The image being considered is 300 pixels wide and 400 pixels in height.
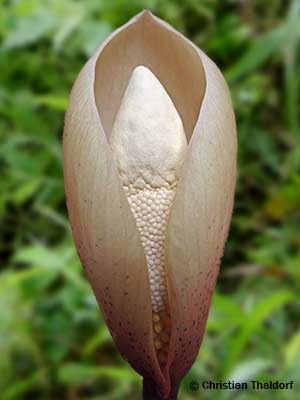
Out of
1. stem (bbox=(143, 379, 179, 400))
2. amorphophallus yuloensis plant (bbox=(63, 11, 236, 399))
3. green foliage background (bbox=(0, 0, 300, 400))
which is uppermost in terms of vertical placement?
amorphophallus yuloensis plant (bbox=(63, 11, 236, 399))

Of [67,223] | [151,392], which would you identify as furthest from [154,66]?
[67,223]

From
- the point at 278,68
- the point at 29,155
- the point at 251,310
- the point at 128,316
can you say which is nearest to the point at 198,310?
the point at 128,316

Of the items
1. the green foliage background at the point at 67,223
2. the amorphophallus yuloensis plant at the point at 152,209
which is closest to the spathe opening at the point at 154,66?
the amorphophallus yuloensis plant at the point at 152,209

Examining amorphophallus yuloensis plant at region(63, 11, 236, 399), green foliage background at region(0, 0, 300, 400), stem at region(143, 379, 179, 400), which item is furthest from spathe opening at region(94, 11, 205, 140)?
green foliage background at region(0, 0, 300, 400)

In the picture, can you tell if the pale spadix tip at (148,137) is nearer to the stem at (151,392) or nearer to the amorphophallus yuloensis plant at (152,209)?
the amorphophallus yuloensis plant at (152,209)

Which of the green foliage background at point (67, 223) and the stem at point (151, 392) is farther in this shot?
the green foliage background at point (67, 223)

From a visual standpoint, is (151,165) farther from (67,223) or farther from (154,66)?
(67,223)

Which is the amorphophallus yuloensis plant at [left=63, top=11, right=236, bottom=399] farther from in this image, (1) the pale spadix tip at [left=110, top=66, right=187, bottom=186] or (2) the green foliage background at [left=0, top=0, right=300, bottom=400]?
(2) the green foliage background at [left=0, top=0, right=300, bottom=400]

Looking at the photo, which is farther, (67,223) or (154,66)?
(67,223)

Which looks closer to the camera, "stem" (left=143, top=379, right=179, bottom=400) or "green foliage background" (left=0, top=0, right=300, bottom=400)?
"stem" (left=143, top=379, right=179, bottom=400)
